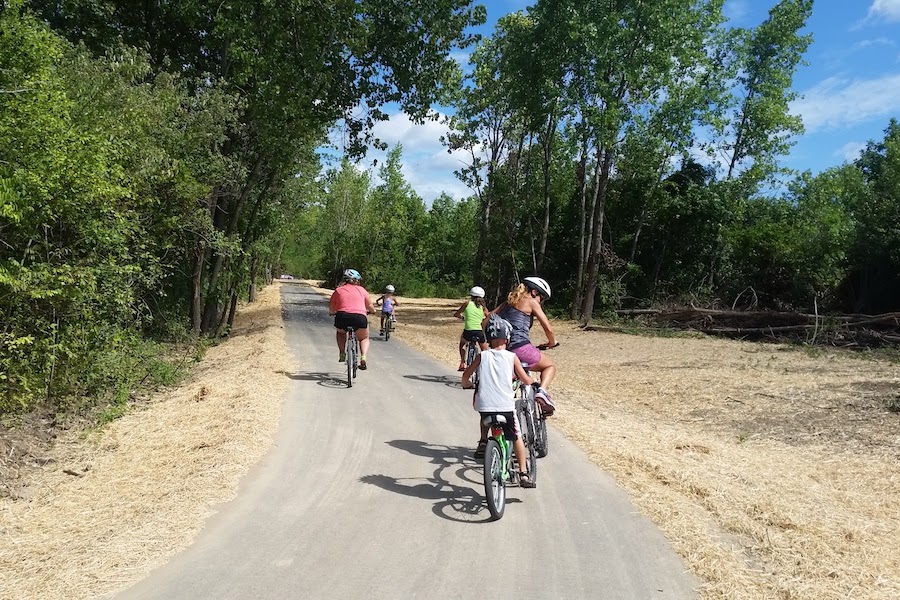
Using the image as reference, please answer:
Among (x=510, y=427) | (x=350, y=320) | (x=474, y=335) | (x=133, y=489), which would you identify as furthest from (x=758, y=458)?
(x=133, y=489)

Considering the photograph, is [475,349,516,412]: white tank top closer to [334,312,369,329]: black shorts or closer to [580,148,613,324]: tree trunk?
[334,312,369,329]: black shorts

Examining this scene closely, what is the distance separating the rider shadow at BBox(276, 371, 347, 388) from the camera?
11278mm

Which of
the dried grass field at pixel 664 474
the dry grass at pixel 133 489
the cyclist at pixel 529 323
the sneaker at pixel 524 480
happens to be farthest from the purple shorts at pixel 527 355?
the dry grass at pixel 133 489

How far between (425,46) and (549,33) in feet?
31.9

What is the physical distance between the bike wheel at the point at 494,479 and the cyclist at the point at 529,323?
4.16 feet

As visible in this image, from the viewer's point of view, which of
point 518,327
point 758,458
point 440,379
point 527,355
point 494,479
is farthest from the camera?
point 440,379

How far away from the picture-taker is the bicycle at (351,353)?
11133 mm

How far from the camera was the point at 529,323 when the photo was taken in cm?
696

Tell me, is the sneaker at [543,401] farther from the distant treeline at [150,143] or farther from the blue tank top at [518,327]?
the distant treeline at [150,143]

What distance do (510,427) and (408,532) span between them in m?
1.27

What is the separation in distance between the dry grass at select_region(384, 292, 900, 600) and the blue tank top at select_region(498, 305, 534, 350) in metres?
1.81

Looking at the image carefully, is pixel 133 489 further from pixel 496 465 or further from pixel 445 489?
pixel 496 465

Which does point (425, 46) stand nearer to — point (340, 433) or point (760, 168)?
point (340, 433)

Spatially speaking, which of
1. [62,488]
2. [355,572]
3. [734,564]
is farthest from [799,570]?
[62,488]
